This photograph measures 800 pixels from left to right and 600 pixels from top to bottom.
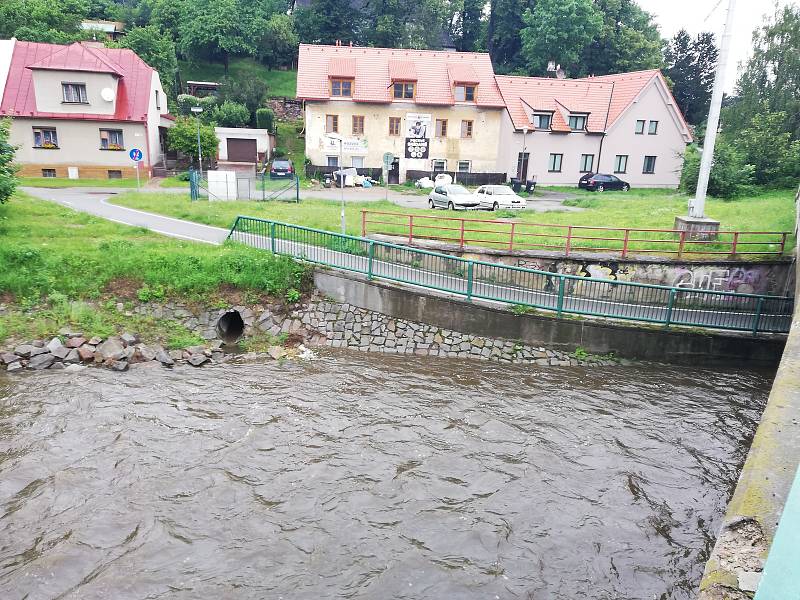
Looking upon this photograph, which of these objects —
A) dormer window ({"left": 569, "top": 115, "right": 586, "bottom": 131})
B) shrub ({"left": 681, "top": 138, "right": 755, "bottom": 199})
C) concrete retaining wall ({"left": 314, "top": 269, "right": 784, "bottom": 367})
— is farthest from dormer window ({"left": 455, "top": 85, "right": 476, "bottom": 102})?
concrete retaining wall ({"left": 314, "top": 269, "right": 784, "bottom": 367})

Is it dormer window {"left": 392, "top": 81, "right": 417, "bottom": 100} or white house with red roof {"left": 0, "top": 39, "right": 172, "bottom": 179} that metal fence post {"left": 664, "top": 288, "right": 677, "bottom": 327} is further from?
white house with red roof {"left": 0, "top": 39, "right": 172, "bottom": 179}

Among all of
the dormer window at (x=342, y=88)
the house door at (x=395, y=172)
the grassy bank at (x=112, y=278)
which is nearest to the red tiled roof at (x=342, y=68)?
the dormer window at (x=342, y=88)

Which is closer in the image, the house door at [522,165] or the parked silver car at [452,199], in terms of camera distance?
the parked silver car at [452,199]

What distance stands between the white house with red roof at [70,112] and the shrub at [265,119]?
1243cm

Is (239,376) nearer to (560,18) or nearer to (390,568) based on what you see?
(390,568)

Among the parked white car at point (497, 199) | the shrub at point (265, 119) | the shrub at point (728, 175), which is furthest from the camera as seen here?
the shrub at point (265, 119)

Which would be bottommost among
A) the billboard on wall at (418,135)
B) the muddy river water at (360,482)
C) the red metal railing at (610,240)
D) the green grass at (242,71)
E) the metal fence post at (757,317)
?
the muddy river water at (360,482)

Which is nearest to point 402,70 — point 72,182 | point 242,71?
point 72,182

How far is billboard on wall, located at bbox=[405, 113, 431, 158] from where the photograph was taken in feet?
134

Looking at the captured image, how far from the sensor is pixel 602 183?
41.0 m

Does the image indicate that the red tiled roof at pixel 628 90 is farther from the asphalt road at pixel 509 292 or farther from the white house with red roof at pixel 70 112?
the white house with red roof at pixel 70 112

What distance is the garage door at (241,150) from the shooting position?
152 ft

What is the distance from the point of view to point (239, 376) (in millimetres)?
14328

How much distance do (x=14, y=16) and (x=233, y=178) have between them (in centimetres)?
3555
